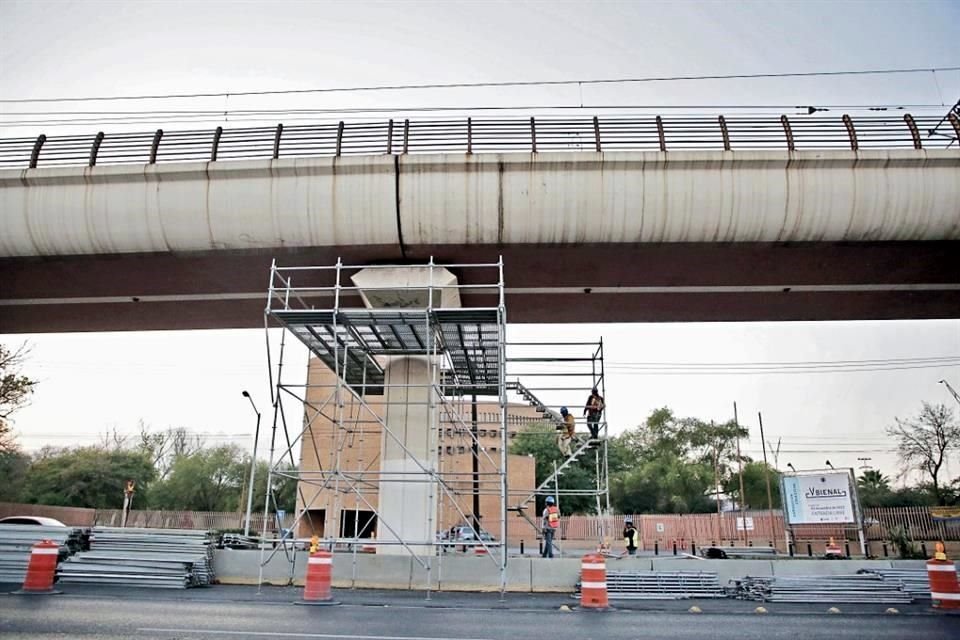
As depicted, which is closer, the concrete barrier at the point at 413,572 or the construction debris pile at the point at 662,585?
the construction debris pile at the point at 662,585

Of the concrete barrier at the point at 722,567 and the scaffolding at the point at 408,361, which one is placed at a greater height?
the scaffolding at the point at 408,361

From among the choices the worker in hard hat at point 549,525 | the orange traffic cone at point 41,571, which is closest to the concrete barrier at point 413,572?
the worker in hard hat at point 549,525

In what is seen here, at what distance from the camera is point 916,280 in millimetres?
17234

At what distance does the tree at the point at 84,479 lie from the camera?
55.3m

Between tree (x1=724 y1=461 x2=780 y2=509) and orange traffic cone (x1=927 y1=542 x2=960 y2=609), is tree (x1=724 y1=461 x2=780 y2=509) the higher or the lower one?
the higher one

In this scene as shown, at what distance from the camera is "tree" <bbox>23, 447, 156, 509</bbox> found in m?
55.3

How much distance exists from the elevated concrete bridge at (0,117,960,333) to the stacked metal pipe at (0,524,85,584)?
254 inches

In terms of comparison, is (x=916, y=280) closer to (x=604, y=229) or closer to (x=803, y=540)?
(x=604, y=229)

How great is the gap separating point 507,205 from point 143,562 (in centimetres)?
1093

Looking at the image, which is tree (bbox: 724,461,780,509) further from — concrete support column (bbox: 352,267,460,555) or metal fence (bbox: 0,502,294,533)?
concrete support column (bbox: 352,267,460,555)

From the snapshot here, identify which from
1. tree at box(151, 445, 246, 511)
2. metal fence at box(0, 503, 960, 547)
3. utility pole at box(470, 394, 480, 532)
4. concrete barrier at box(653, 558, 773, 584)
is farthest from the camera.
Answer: tree at box(151, 445, 246, 511)

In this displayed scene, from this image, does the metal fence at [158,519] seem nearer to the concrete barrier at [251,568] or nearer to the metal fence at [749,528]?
the metal fence at [749,528]

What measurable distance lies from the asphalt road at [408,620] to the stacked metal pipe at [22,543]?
2.58 meters

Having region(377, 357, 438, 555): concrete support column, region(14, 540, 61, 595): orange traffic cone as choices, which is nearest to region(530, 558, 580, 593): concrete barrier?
region(377, 357, 438, 555): concrete support column
